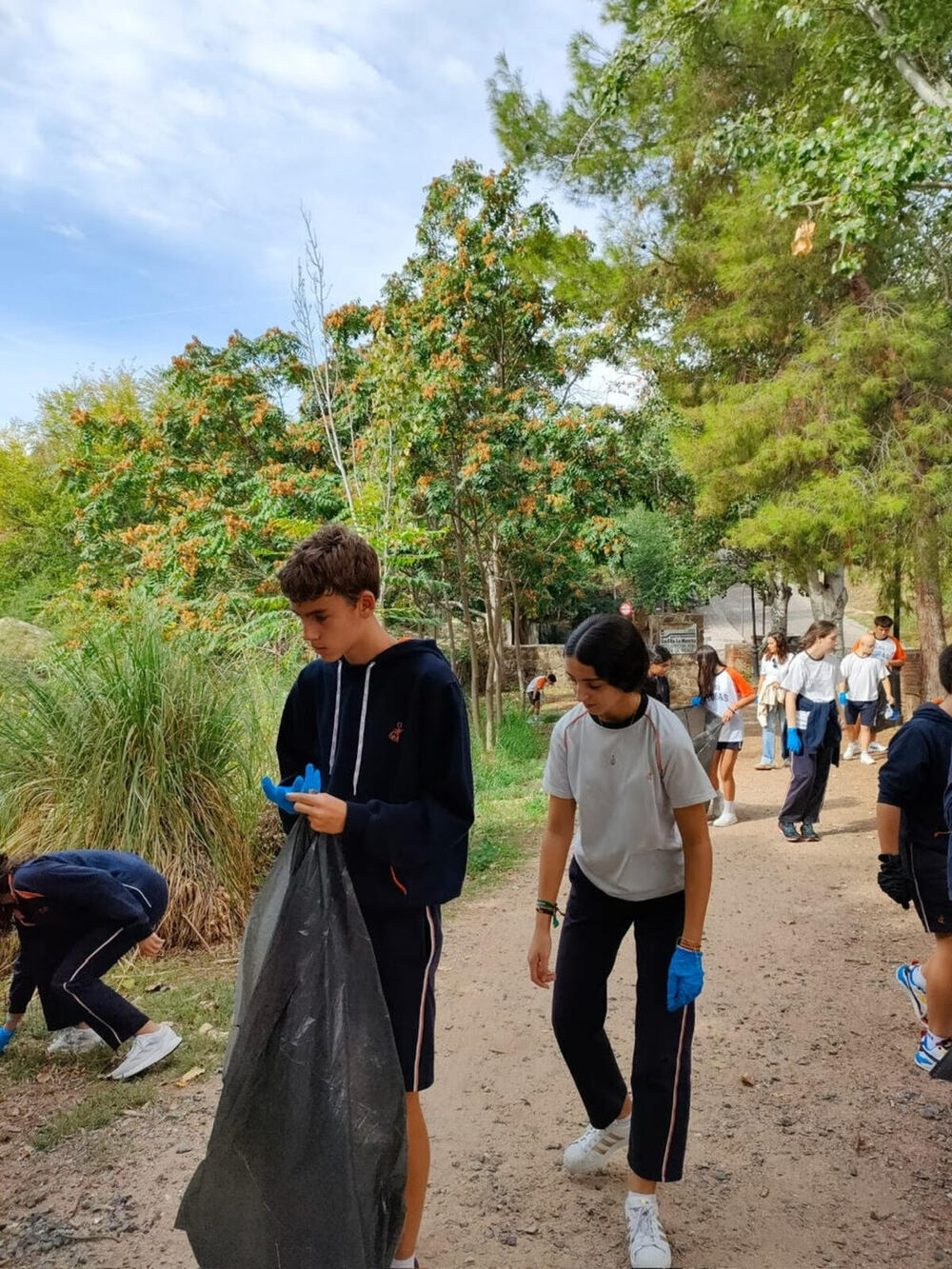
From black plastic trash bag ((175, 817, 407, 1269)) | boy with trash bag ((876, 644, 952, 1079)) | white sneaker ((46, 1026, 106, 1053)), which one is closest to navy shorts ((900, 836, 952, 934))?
boy with trash bag ((876, 644, 952, 1079))

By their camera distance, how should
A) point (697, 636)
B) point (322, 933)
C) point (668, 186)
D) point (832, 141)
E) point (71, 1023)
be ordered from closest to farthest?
point (322, 933), point (71, 1023), point (832, 141), point (668, 186), point (697, 636)

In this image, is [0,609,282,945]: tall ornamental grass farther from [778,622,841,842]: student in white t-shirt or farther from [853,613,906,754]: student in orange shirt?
[853,613,906,754]: student in orange shirt

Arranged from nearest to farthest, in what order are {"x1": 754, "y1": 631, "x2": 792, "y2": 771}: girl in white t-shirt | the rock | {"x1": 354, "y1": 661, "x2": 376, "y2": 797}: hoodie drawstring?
{"x1": 354, "y1": 661, "x2": 376, "y2": 797}: hoodie drawstring → {"x1": 754, "y1": 631, "x2": 792, "y2": 771}: girl in white t-shirt → the rock

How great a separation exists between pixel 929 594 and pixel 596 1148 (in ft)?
37.1

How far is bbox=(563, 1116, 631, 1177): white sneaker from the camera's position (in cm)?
279

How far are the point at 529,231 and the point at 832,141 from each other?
4.98 meters

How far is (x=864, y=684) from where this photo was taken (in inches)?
400

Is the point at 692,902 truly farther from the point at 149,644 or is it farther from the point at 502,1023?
the point at 149,644

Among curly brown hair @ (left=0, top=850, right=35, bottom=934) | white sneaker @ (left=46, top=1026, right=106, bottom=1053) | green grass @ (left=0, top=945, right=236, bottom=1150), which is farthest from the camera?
white sneaker @ (left=46, top=1026, right=106, bottom=1053)

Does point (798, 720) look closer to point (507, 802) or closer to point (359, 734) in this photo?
point (507, 802)

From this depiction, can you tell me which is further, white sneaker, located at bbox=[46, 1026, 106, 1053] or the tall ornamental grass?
the tall ornamental grass

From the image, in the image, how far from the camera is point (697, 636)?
2191 cm

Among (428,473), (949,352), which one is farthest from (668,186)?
(428,473)

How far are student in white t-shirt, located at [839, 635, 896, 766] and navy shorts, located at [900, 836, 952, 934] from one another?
24.6ft
